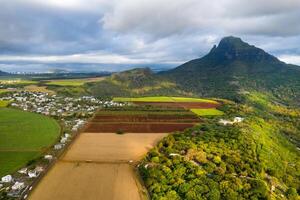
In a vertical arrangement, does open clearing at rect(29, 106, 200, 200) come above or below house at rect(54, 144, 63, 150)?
below

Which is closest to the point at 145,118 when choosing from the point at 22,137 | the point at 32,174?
the point at 22,137

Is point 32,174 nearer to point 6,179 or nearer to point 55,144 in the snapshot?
point 6,179

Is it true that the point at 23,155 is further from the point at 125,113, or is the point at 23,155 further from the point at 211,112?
the point at 211,112

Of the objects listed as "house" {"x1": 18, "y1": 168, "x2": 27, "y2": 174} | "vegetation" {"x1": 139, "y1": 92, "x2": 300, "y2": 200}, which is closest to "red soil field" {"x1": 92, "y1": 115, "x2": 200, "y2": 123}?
"vegetation" {"x1": 139, "y1": 92, "x2": 300, "y2": 200}

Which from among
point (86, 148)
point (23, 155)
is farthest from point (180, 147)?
point (23, 155)

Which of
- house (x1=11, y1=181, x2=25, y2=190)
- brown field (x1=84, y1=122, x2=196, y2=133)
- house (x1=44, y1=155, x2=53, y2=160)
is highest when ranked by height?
house (x1=44, y1=155, x2=53, y2=160)

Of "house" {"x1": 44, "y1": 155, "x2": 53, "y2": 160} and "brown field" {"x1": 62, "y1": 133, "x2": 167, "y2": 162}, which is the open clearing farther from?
"house" {"x1": 44, "y1": 155, "x2": 53, "y2": 160}

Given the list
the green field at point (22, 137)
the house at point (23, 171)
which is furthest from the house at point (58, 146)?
the house at point (23, 171)
